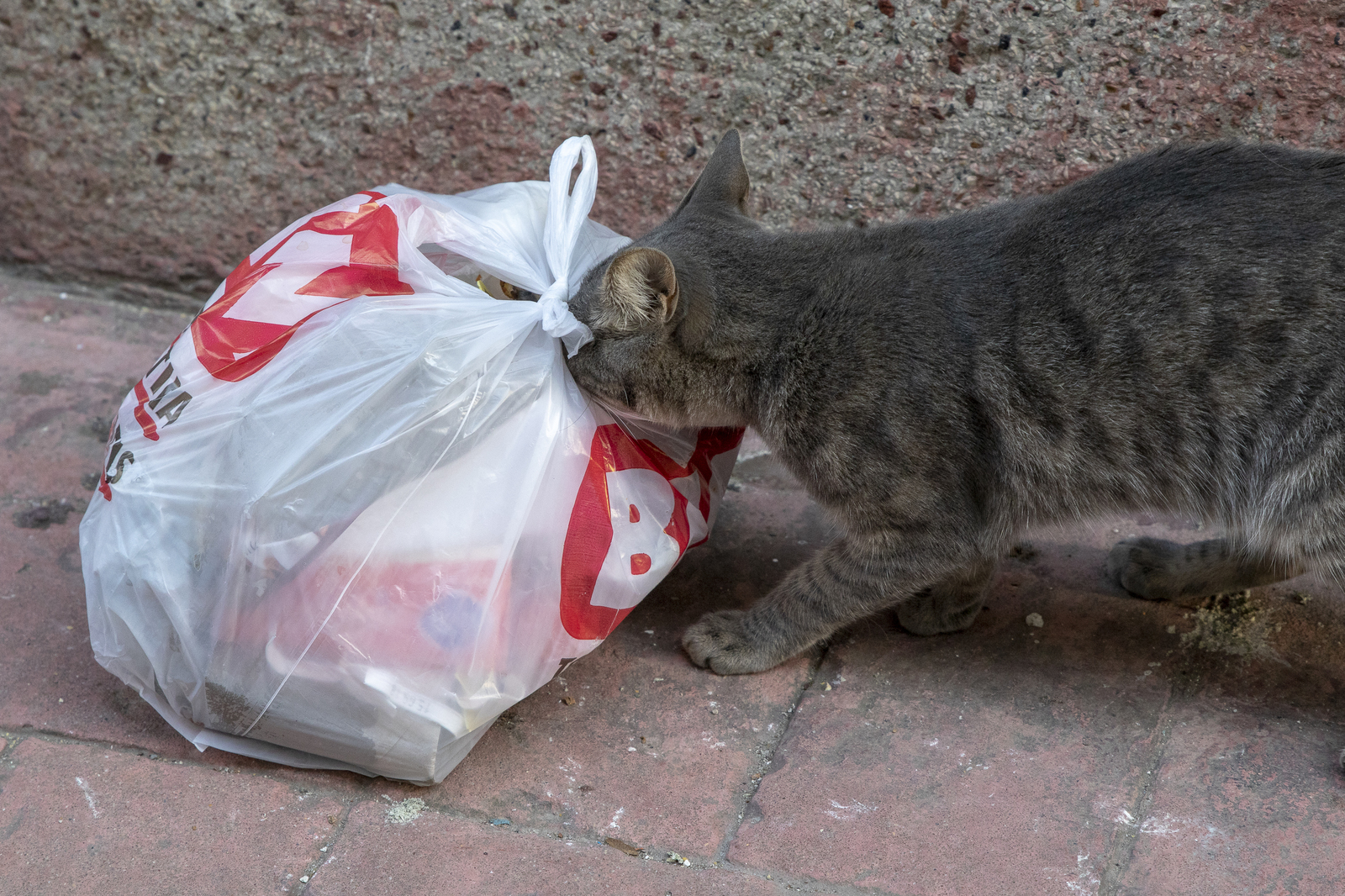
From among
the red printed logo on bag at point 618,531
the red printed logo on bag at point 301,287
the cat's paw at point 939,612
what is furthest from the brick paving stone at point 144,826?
the cat's paw at point 939,612

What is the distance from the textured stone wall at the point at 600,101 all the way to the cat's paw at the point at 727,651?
123 cm

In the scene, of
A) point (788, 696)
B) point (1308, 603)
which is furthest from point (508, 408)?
point (1308, 603)

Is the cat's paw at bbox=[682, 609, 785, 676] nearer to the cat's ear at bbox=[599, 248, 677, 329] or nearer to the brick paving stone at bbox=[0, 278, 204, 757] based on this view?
the cat's ear at bbox=[599, 248, 677, 329]

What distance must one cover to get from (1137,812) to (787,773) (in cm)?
60

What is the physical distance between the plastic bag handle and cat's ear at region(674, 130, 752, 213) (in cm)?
23

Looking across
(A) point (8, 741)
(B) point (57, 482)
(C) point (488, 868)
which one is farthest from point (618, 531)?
(B) point (57, 482)

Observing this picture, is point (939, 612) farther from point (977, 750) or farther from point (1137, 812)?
point (1137, 812)

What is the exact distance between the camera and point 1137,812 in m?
1.91

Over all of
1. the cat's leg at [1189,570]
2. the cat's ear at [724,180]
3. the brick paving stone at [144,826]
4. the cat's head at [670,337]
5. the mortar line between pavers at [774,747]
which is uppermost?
the cat's ear at [724,180]

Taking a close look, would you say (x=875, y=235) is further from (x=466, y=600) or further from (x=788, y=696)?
(x=466, y=600)

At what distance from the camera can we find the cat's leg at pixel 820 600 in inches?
85.3

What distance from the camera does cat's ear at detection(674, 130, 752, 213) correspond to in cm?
236

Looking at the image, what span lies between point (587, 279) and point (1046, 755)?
49.4 inches

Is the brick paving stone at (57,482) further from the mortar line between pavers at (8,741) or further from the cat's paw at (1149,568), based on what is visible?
the cat's paw at (1149,568)
